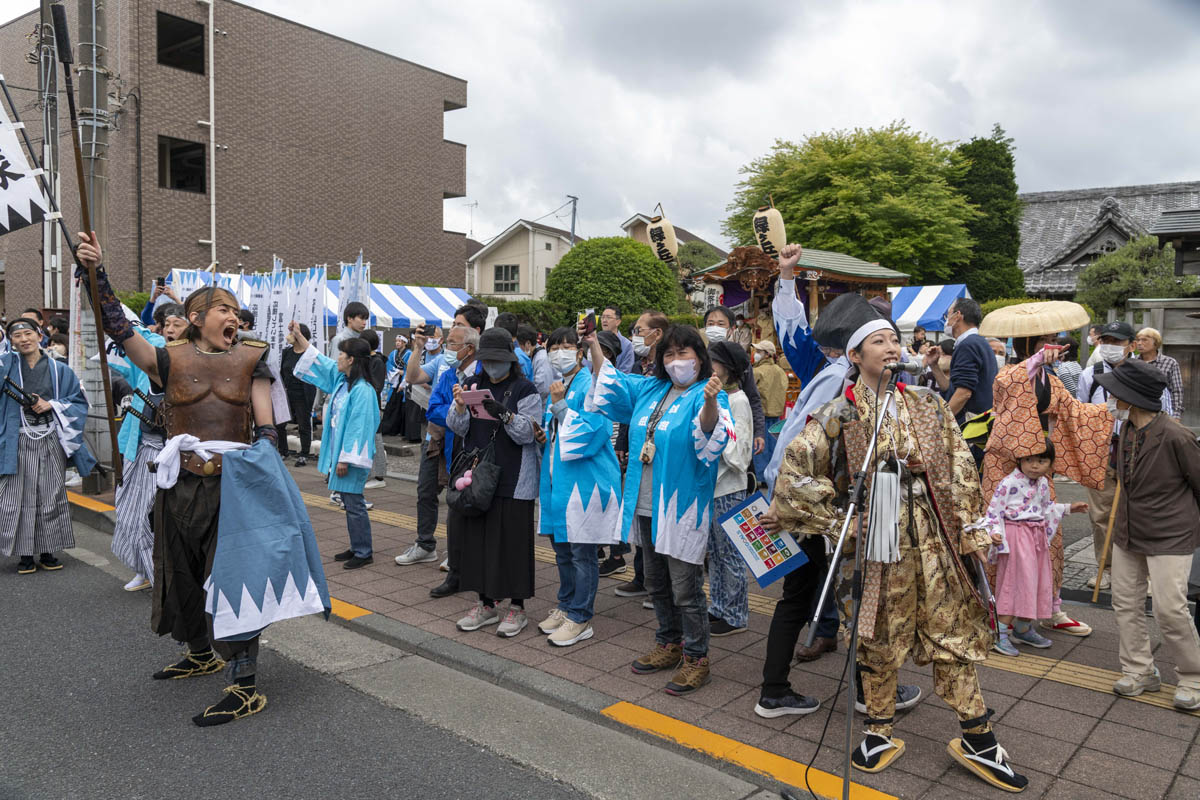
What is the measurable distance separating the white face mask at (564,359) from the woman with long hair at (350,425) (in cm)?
201

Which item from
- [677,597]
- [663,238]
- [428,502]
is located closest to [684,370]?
[677,597]

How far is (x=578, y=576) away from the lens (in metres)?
4.90

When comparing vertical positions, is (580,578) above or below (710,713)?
above

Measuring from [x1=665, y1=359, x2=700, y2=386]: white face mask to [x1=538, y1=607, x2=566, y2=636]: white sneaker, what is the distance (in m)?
1.78

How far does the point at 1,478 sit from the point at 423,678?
14.4 feet

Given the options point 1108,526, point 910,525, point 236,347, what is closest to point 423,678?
point 236,347

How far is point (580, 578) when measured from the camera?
4883 millimetres

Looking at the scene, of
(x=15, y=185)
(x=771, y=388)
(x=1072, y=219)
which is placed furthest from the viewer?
(x=1072, y=219)

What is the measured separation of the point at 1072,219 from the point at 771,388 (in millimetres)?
35908

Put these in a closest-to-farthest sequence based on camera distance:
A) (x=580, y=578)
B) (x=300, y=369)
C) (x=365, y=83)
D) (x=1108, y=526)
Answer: (x=580, y=578) < (x=1108, y=526) < (x=300, y=369) < (x=365, y=83)

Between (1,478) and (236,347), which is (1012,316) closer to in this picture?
(236,347)

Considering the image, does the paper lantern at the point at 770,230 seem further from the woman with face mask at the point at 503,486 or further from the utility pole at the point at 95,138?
the utility pole at the point at 95,138

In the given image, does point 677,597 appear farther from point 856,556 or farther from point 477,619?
point 477,619

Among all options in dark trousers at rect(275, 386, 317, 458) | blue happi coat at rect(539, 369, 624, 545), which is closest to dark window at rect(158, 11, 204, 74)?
dark trousers at rect(275, 386, 317, 458)
